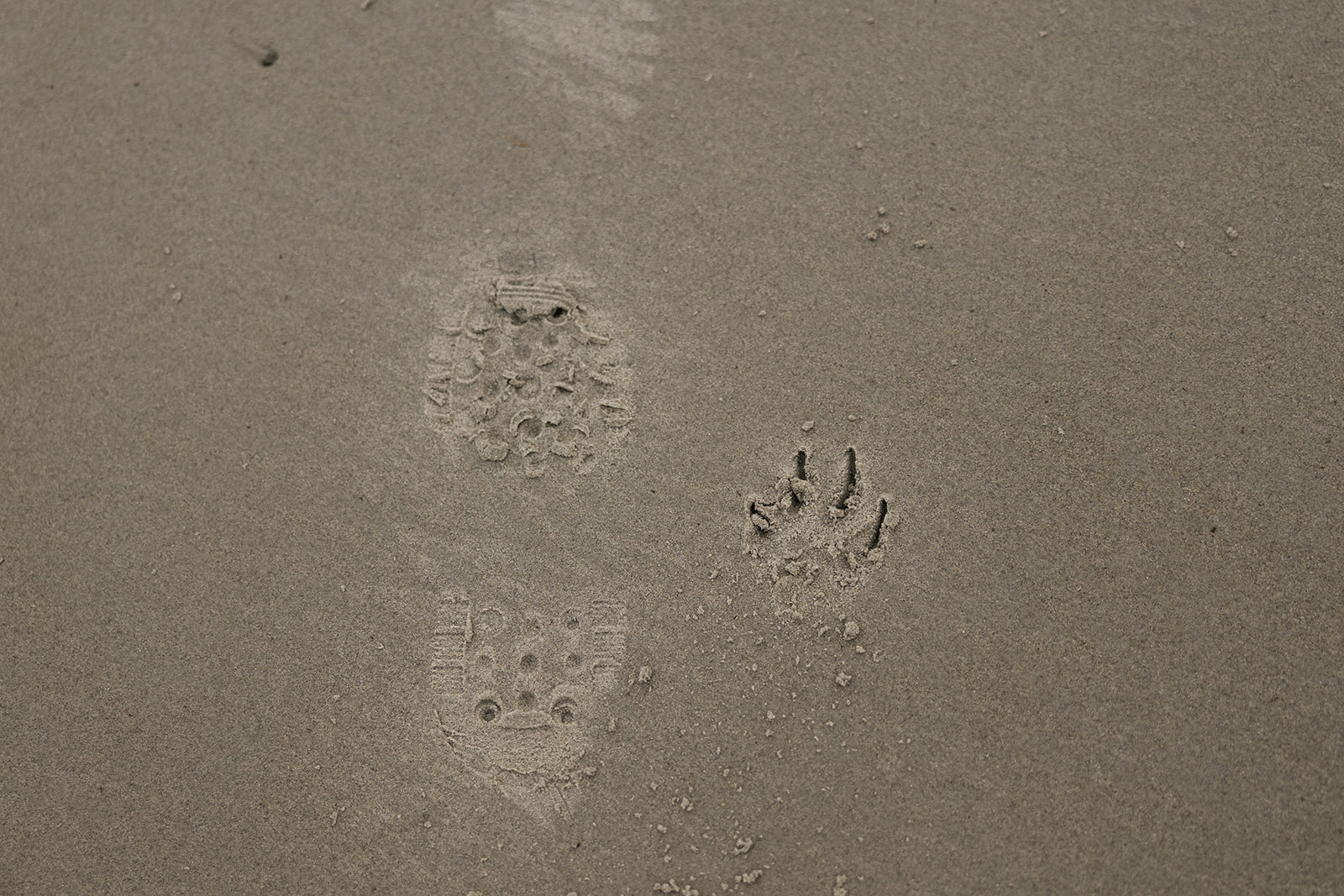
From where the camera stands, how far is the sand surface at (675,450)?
6.06 ft

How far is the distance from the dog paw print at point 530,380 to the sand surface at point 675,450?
1 cm

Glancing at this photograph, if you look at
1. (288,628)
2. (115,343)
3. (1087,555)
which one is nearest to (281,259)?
(115,343)

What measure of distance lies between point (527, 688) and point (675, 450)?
1.98 ft

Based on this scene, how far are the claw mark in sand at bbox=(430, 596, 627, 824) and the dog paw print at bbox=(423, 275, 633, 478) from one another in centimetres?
33

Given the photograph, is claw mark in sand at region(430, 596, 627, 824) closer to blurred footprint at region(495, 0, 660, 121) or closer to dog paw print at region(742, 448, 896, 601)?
dog paw print at region(742, 448, 896, 601)

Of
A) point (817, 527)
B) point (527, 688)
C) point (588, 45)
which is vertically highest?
point (588, 45)

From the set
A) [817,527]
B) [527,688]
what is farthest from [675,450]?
[527,688]

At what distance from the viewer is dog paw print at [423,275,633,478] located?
78.2 inches

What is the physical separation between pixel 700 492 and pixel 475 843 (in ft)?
2.88

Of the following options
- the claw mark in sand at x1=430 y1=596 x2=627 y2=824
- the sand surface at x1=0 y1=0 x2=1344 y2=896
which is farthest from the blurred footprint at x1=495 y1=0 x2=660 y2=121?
the claw mark in sand at x1=430 y1=596 x2=627 y2=824

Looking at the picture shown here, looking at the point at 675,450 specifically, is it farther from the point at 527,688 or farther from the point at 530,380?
the point at 527,688

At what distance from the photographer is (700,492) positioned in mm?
1961

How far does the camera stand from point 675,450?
6.50ft

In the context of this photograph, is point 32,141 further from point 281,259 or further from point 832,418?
point 832,418
